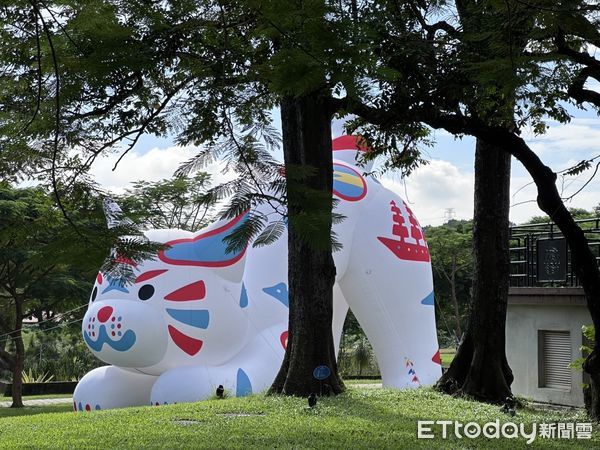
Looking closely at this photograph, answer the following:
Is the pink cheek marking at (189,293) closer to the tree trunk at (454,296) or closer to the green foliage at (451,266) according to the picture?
the green foliage at (451,266)

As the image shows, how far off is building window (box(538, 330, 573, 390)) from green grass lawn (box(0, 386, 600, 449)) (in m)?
3.04

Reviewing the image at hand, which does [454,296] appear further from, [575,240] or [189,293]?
[575,240]

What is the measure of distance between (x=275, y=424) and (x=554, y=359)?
655 cm

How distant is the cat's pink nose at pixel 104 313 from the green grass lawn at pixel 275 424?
337cm

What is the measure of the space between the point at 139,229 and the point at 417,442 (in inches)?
133

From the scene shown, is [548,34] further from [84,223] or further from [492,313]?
[492,313]

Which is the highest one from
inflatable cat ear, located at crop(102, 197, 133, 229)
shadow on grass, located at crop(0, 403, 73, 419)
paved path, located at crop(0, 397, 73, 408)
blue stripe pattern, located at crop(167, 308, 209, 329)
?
inflatable cat ear, located at crop(102, 197, 133, 229)

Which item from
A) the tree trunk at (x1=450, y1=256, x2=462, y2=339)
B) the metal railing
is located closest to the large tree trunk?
the metal railing

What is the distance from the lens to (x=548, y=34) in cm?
614

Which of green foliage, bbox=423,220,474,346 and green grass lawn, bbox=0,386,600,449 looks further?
green foliage, bbox=423,220,474,346

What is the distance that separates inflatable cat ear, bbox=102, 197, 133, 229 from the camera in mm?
4766

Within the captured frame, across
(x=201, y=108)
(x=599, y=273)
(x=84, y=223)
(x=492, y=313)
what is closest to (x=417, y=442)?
(x=599, y=273)

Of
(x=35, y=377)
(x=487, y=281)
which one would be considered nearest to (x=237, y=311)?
(x=487, y=281)

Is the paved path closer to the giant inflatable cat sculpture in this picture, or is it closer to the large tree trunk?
the giant inflatable cat sculpture
